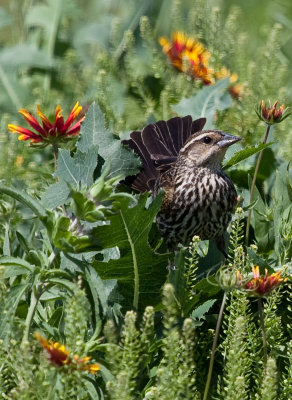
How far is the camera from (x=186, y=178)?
3.86m

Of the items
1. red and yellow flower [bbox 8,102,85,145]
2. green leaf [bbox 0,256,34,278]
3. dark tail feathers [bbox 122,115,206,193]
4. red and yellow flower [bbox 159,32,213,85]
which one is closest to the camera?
green leaf [bbox 0,256,34,278]

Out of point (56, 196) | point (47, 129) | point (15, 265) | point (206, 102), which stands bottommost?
point (15, 265)

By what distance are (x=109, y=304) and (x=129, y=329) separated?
0.65 m

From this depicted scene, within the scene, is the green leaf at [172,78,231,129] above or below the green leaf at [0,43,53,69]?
below

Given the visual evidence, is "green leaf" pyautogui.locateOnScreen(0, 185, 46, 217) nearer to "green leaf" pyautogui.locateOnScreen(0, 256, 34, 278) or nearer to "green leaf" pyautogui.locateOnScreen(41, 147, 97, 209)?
"green leaf" pyautogui.locateOnScreen(0, 256, 34, 278)

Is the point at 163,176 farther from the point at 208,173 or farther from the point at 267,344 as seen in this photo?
the point at 267,344

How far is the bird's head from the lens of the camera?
3834 millimetres

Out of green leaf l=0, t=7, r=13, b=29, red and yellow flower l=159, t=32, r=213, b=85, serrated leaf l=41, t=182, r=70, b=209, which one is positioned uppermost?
green leaf l=0, t=7, r=13, b=29

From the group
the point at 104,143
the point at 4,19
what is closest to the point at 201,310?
the point at 104,143

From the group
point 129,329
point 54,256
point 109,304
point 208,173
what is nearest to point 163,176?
point 208,173

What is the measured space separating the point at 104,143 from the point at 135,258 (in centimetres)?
61

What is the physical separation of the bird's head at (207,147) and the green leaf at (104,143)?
1.77 feet

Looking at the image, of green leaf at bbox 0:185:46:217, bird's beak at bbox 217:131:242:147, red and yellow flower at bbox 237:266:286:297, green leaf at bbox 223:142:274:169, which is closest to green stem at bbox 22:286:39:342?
green leaf at bbox 0:185:46:217

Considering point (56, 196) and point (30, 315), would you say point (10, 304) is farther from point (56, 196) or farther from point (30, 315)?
point (56, 196)
